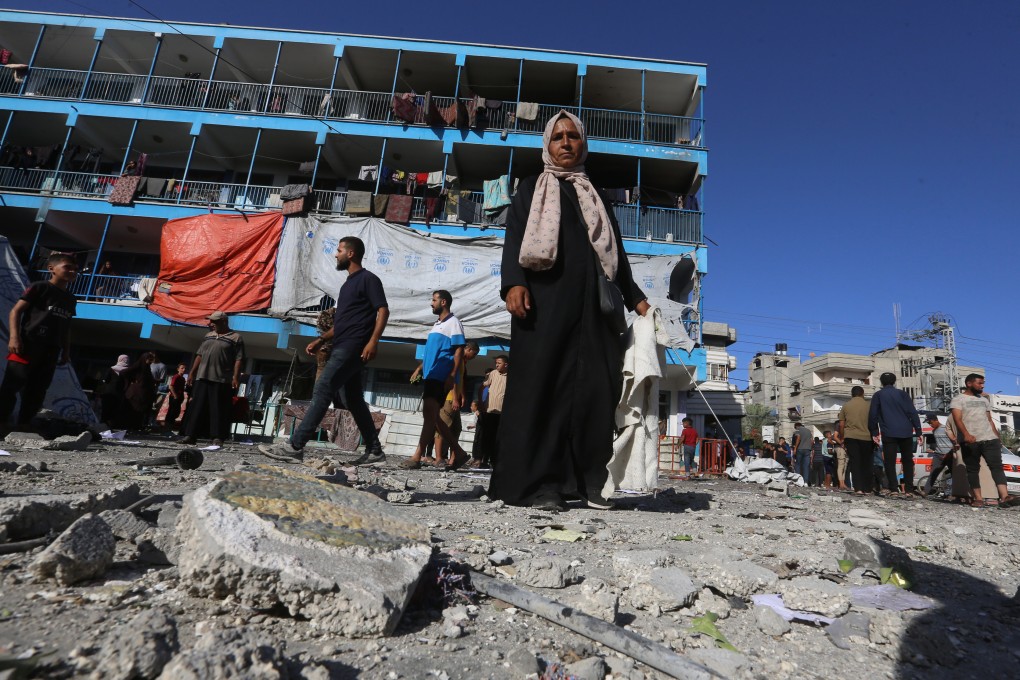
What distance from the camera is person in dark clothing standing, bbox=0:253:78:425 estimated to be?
4.12m

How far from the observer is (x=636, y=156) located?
15.3 m

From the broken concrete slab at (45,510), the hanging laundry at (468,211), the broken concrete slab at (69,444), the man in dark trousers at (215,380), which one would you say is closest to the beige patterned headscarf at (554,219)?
the broken concrete slab at (45,510)

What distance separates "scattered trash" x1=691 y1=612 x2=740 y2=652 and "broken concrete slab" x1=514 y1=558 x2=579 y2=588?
1.11 ft

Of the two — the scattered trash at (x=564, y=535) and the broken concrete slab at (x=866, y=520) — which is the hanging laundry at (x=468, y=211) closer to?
the broken concrete slab at (x=866, y=520)

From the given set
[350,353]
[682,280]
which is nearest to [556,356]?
[350,353]

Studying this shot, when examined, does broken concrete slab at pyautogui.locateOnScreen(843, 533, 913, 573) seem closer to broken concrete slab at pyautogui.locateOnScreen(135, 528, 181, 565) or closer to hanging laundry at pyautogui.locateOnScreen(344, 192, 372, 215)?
broken concrete slab at pyautogui.locateOnScreen(135, 528, 181, 565)

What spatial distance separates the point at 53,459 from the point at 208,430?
3.15 meters

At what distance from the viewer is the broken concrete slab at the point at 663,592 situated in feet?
4.41

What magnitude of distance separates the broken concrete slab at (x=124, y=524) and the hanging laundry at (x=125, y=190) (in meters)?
16.8

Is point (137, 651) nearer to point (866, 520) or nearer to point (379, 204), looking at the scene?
point (866, 520)

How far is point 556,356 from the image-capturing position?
9.18 feet

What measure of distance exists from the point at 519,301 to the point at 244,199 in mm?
14507

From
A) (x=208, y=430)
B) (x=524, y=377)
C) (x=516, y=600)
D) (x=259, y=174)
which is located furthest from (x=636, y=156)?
(x=516, y=600)

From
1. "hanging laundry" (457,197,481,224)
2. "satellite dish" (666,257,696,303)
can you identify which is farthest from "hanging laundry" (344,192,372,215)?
"satellite dish" (666,257,696,303)
